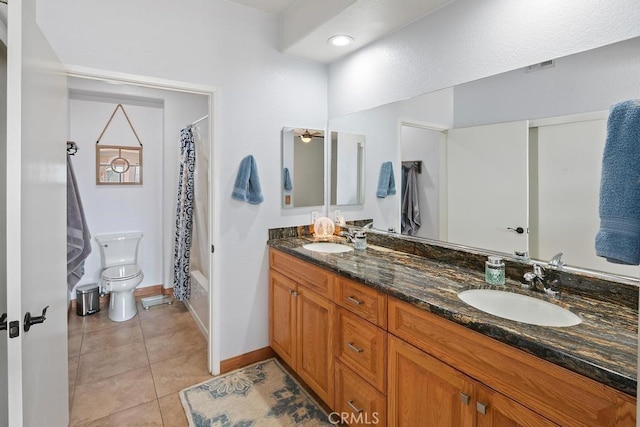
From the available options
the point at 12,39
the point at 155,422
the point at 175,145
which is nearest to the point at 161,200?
the point at 175,145

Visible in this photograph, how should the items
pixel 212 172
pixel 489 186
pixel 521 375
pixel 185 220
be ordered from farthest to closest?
pixel 185 220 → pixel 212 172 → pixel 489 186 → pixel 521 375

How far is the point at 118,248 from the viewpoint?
140 inches

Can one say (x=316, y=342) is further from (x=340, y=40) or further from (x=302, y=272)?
(x=340, y=40)

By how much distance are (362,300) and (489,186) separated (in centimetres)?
88

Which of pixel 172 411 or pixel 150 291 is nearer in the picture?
pixel 172 411

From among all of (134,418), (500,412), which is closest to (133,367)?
(134,418)

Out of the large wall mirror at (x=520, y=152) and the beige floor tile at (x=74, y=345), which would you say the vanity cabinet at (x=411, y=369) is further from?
the beige floor tile at (x=74, y=345)

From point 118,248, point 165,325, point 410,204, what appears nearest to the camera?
point 410,204

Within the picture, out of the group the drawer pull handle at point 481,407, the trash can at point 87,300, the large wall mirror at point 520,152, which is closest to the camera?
the drawer pull handle at point 481,407

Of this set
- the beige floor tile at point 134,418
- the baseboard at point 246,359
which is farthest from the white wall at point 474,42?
the beige floor tile at point 134,418

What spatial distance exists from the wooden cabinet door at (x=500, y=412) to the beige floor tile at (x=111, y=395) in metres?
1.93

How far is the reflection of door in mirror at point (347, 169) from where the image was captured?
2.52 m

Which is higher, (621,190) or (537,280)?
(621,190)

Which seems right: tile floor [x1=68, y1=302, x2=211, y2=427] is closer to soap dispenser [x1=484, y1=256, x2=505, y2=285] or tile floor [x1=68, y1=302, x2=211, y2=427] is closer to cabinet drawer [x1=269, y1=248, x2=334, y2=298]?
cabinet drawer [x1=269, y1=248, x2=334, y2=298]
